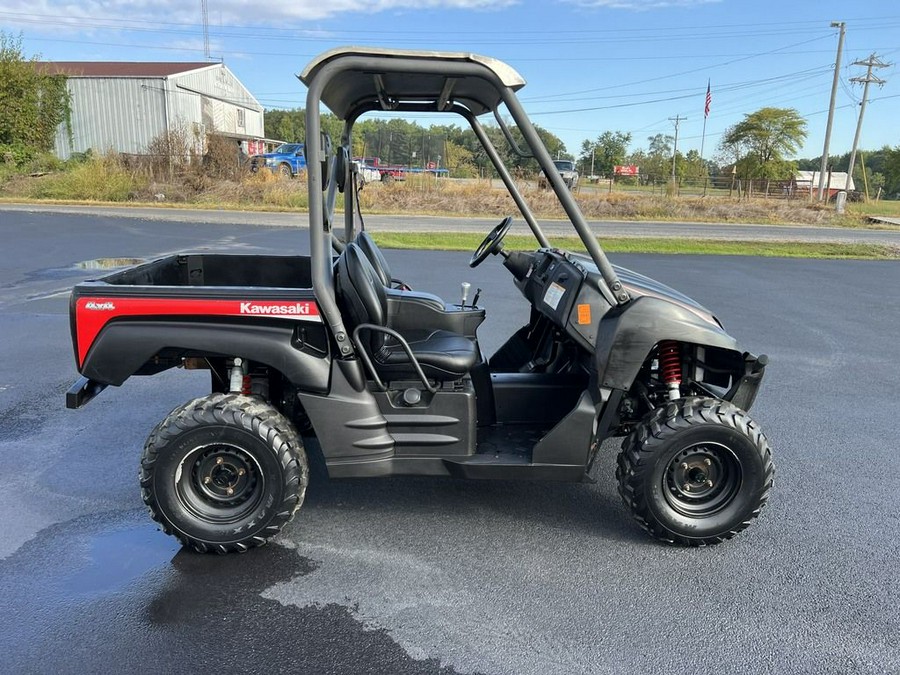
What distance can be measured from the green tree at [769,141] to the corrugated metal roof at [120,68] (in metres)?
35.3

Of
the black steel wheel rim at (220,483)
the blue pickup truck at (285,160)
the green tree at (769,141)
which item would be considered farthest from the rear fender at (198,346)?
the green tree at (769,141)

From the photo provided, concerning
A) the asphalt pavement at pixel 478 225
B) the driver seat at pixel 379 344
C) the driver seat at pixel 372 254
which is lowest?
the asphalt pavement at pixel 478 225

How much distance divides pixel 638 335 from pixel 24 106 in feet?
111

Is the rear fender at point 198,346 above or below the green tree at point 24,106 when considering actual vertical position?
below

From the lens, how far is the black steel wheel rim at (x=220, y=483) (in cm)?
303

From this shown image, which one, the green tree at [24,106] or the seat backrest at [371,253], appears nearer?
the seat backrest at [371,253]

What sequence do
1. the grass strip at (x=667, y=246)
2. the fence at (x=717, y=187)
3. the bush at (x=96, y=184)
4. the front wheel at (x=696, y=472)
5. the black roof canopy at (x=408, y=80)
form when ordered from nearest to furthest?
the black roof canopy at (x=408, y=80) < the front wheel at (x=696, y=472) < the grass strip at (x=667, y=246) < the bush at (x=96, y=184) < the fence at (x=717, y=187)

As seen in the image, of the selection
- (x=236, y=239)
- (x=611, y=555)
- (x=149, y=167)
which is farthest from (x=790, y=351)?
(x=149, y=167)

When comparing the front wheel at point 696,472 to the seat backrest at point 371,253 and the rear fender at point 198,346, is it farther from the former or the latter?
the seat backrest at point 371,253

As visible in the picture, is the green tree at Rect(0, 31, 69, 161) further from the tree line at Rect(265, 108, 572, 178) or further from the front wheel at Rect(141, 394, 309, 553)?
the front wheel at Rect(141, 394, 309, 553)

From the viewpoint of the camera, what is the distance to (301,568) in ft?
9.70

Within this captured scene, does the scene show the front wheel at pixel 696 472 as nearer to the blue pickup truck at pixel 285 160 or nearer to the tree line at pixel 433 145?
the tree line at pixel 433 145

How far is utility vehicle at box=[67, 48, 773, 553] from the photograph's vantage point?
2938 mm

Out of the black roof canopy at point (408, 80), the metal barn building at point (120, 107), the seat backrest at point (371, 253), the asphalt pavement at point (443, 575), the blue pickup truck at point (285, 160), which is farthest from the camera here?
the metal barn building at point (120, 107)
